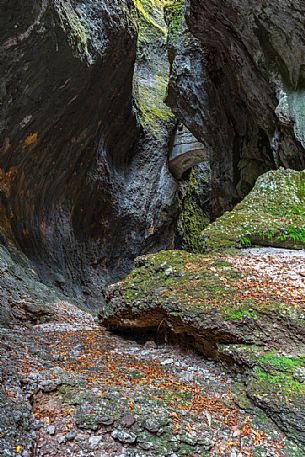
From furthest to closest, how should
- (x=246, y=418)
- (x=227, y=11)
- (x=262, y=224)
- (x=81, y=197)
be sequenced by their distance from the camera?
(x=81, y=197), (x=227, y=11), (x=262, y=224), (x=246, y=418)

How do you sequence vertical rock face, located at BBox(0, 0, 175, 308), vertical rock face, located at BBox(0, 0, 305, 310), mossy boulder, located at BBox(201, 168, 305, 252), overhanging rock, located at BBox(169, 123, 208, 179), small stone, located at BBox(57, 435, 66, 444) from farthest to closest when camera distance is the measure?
overhanging rock, located at BBox(169, 123, 208, 179)
vertical rock face, located at BBox(0, 0, 305, 310)
vertical rock face, located at BBox(0, 0, 175, 308)
mossy boulder, located at BBox(201, 168, 305, 252)
small stone, located at BBox(57, 435, 66, 444)

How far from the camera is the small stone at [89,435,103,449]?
230cm

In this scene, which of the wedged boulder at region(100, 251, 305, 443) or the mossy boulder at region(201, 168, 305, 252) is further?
the mossy boulder at region(201, 168, 305, 252)

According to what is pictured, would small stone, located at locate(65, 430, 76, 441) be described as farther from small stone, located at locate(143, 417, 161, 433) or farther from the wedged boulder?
the wedged boulder

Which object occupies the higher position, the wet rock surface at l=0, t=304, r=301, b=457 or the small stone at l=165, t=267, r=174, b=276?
the small stone at l=165, t=267, r=174, b=276

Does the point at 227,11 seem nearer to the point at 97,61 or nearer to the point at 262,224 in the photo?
the point at 97,61

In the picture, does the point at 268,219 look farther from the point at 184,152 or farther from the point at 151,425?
the point at 184,152

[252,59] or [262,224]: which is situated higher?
[252,59]

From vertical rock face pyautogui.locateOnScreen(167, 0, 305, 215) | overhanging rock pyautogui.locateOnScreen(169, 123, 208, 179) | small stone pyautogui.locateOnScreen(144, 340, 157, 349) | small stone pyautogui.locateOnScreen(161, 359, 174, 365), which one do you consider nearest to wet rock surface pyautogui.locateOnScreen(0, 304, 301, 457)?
small stone pyautogui.locateOnScreen(161, 359, 174, 365)

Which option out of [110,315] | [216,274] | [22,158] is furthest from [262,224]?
[22,158]

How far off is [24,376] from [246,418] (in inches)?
62.9

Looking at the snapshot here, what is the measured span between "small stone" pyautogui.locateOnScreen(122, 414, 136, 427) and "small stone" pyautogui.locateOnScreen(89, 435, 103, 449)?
172mm

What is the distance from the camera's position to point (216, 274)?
14.0 feet

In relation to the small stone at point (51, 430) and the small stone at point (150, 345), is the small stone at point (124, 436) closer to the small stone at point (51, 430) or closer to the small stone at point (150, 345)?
the small stone at point (51, 430)
